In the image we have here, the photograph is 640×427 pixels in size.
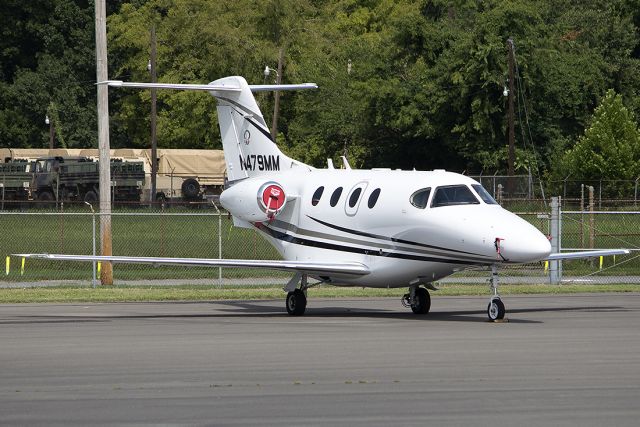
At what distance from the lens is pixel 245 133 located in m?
27.8

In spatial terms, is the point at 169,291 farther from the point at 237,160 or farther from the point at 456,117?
the point at 456,117

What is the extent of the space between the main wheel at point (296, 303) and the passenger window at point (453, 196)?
10.9 feet

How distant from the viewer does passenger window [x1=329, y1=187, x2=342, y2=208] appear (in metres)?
24.5

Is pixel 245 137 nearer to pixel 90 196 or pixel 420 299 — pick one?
pixel 420 299

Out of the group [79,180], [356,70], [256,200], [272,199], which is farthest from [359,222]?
[356,70]

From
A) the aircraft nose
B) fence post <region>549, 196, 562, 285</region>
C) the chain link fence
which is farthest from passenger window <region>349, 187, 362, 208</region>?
fence post <region>549, 196, 562, 285</region>

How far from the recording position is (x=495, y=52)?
199 feet

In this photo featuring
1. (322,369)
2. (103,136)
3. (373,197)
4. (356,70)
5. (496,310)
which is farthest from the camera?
(356,70)

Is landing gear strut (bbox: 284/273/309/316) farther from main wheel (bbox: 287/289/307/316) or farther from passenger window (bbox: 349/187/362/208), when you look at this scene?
passenger window (bbox: 349/187/362/208)

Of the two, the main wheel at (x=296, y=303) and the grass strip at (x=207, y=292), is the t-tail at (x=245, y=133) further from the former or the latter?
the main wheel at (x=296, y=303)

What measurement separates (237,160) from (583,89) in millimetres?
41559

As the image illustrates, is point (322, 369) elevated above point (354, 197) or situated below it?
below

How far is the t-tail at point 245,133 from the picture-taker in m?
27.3

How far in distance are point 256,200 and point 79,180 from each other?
41.8 meters
